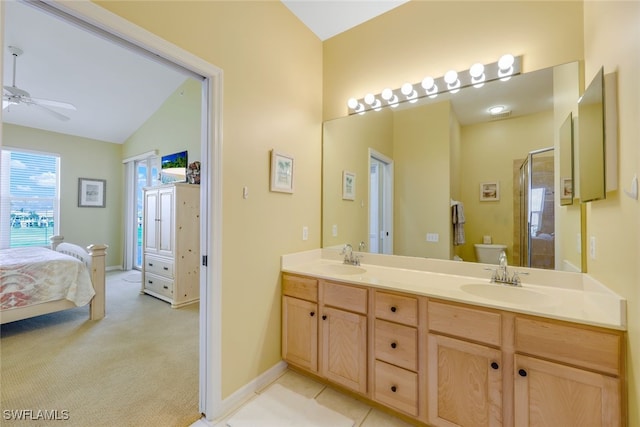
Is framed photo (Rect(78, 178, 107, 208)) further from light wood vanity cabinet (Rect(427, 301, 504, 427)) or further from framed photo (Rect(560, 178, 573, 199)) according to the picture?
framed photo (Rect(560, 178, 573, 199))

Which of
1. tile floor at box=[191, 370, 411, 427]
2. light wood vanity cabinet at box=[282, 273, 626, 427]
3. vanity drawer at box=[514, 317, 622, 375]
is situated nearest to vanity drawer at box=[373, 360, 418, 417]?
light wood vanity cabinet at box=[282, 273, 626, 427]

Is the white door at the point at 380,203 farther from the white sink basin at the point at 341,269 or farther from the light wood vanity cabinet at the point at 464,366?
the light wood vanity cabinet at the point at 464,366

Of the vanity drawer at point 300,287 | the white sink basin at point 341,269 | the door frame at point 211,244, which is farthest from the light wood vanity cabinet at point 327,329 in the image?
the door frame at point 211,244

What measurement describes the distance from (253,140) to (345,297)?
4.21 ft

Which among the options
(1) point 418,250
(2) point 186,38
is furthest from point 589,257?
(2) point 186,38

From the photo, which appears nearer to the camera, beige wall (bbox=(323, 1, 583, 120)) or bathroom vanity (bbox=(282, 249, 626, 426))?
bathroom vanity (bbox=(282, 249, 626, 426))

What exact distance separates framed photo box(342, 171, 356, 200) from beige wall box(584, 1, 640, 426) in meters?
1.60

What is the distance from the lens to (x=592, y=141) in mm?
1297

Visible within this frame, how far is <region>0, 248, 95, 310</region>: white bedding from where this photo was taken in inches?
102

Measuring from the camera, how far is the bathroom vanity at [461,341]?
1.14 metres

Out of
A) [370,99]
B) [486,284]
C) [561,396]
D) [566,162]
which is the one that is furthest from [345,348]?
[370,99]

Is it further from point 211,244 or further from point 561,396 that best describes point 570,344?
point 211,244

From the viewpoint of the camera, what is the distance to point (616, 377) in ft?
3.55

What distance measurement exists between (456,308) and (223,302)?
4.54 ft
